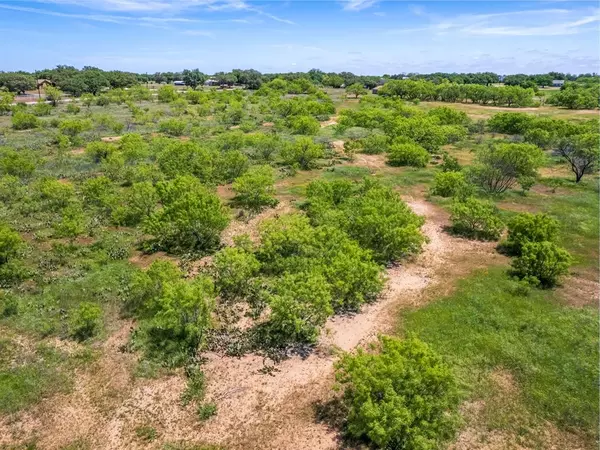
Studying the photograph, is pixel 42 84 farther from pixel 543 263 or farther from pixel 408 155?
pixel 543 263

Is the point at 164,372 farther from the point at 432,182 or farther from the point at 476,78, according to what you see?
the point at 476,78

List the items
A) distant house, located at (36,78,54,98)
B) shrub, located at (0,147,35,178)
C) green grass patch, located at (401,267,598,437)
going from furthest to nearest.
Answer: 1. distant house, located at (36,78,54,98)
2. shrub, located at (0,147,35,178)
3. green grass patch, located at (401,267,598,437)

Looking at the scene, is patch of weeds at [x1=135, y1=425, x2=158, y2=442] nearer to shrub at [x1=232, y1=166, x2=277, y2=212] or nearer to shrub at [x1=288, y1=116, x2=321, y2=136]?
shrub at [x1=232, y1=166, x2=277, y2=212]

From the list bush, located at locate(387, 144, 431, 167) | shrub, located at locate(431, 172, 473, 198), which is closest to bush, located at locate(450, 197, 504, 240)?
shrub, located at locate(431, 172, 473, 198)

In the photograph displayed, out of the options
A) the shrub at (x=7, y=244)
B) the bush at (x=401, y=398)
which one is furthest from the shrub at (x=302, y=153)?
the bush at (x=401, y=398)

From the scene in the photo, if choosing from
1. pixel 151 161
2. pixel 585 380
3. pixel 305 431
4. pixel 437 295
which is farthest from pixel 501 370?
pixel 151 161

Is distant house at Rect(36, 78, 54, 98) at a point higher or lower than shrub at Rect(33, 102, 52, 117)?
higher
